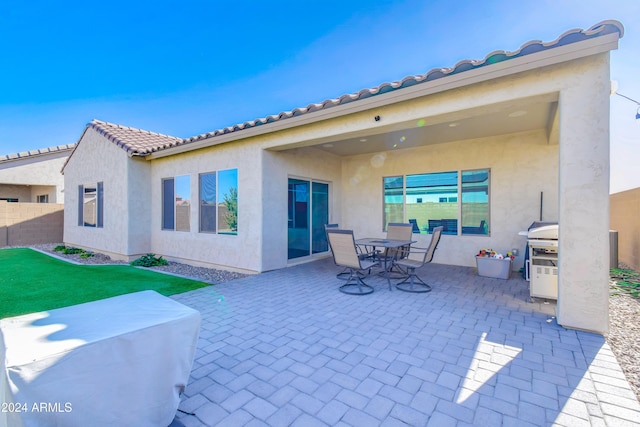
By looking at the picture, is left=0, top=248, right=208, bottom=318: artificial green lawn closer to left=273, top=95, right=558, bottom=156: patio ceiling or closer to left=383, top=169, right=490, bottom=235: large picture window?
left=273, top=95, right=558, bottom=156: patio ceiling

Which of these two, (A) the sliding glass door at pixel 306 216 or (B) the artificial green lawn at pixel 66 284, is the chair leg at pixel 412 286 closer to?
(A) the sliding glass door at pixel 306 216

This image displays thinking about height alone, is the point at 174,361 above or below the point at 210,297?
above

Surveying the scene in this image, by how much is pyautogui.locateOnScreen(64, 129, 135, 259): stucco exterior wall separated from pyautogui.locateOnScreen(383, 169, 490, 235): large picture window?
8.54 meters

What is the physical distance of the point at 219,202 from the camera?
313 inches

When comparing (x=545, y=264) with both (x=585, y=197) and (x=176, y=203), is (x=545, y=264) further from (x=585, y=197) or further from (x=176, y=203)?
(x=176, y=203)

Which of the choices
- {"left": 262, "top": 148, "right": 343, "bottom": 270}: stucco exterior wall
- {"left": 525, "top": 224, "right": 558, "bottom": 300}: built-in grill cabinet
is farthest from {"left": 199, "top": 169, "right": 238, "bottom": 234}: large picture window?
{"left": 525, "top": 224, "right": 558, "bottom": 300}: built-in grill cabinet

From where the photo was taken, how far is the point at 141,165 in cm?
950

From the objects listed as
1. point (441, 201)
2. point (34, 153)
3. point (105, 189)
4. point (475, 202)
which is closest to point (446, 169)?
point (441, 201)

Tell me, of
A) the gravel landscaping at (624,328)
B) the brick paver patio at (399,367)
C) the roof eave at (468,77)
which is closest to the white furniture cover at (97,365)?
the brick paver patio at (399,367)

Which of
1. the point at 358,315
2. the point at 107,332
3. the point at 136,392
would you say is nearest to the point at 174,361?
the point at 136,392

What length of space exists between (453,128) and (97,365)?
7.27 m

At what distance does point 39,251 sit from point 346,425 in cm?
1544

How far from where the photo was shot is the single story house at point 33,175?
51.2 ft

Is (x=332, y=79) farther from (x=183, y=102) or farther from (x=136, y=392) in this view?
(x=136, y=392)
